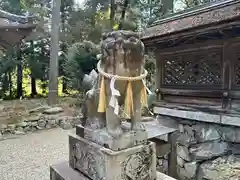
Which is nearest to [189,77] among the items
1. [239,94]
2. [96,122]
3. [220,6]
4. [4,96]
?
[239,94]

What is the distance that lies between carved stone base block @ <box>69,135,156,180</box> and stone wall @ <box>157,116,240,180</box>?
195cm

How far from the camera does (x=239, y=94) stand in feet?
9.87

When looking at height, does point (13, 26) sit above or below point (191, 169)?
above


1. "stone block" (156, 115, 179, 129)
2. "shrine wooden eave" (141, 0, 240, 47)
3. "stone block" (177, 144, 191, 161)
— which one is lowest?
"stone block" (177, 144, 191, 161)

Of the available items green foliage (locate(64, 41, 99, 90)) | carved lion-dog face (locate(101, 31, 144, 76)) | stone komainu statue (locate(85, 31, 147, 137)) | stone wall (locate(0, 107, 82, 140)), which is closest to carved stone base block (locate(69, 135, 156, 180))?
stone komainu statue (locate(85, 31, 147, 137))

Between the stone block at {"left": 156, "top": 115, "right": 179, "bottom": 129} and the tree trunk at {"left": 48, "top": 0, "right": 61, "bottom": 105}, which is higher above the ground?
the tree trunk at {"left": 48, "top": 0, "right": 61, "bottom": 105}

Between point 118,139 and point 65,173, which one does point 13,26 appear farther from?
point 118,139

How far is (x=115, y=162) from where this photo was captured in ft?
4.98

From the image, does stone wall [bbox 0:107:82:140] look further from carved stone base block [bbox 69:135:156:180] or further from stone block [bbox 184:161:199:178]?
carved stone base block [bbox 69:135:156:180]

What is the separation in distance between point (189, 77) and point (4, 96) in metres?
9.72

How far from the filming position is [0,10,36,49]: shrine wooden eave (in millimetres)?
3369

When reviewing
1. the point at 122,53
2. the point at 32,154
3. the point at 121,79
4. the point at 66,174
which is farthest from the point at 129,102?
the point at 32,154

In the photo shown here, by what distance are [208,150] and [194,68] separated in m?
1.38

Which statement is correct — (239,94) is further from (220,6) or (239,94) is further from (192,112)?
(220,6)
